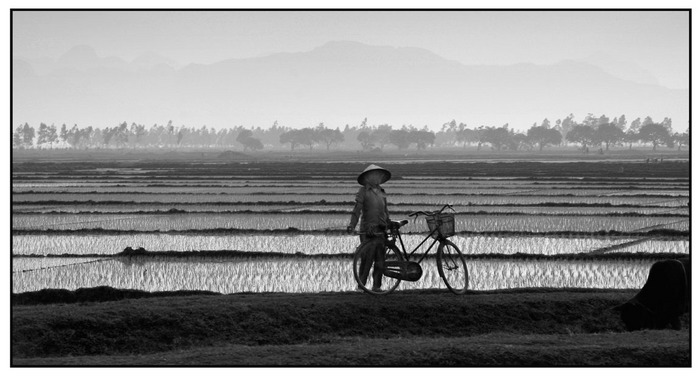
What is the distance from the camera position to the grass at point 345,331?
664 cm

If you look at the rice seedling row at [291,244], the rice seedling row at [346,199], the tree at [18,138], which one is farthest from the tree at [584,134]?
the rice seedling row at [291,244]

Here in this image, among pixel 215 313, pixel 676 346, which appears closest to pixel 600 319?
pixel 676 346

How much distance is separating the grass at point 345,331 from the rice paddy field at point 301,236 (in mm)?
1733

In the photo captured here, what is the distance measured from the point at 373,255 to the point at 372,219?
1.13 feet

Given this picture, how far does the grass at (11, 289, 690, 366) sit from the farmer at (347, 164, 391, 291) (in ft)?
1.17

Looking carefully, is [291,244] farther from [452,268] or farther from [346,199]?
[346,199]

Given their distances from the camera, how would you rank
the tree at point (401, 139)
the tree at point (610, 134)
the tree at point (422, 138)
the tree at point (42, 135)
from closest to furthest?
the tree at point (610, 134) < the tree at point (422, 138) < the tree at point (401, 139) < the tree at point (42, 135)

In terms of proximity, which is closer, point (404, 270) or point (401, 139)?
point (404, 270)

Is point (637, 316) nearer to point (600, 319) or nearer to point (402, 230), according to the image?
point (600, 319)

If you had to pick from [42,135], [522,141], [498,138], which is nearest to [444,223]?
[498,138]

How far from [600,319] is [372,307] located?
2116mm

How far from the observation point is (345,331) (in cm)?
809

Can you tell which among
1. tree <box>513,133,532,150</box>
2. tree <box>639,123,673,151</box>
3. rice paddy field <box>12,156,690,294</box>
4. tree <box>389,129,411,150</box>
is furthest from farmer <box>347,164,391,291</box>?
tree <box>389,129,411,150</box>

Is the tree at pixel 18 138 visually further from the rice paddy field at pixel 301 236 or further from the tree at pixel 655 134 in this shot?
the rice paddy field at pixel 301 236
